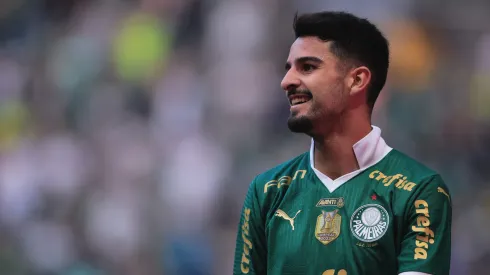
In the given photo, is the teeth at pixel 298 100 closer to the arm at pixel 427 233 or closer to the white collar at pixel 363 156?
the white collar at pixel 363 156

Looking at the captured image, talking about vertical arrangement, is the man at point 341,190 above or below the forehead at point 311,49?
below

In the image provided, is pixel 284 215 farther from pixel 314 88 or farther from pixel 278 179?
pixel 314 88

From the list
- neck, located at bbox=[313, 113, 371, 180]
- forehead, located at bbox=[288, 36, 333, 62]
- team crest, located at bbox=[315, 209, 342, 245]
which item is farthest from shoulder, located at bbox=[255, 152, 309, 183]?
forehead, located at bbox=[288, 36, 333, 62]

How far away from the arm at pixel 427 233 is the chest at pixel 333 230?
0.15 ft

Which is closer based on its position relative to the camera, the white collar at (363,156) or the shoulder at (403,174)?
the shoulder at (403,174)

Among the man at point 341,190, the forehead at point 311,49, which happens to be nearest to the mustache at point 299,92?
the man at point 341,190

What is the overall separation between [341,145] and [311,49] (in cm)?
29

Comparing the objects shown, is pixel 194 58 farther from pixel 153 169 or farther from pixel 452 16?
pixel 452 16

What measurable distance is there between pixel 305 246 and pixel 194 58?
298cm

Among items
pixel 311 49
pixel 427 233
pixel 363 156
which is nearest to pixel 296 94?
pixel 311 49

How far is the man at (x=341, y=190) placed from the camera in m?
2.21

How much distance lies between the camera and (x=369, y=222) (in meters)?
2.24

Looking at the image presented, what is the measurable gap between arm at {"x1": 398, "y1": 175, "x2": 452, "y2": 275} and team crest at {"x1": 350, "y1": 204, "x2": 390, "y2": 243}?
0.06 meters

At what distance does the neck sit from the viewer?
238 centimetres
